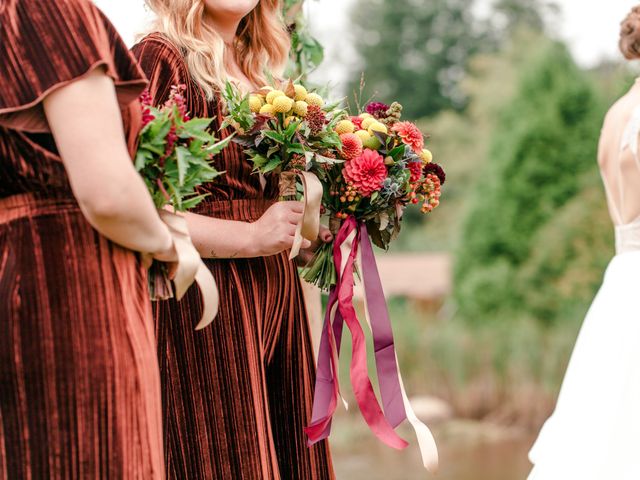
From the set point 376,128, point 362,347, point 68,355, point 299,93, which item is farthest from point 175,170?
point 362,347

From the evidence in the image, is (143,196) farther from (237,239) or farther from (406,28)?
(406,28)

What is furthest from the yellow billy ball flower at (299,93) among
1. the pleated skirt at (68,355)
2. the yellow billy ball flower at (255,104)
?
the pleated skirt at (68,355)

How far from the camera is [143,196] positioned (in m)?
2.06

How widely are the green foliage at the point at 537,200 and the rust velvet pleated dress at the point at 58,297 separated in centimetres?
909

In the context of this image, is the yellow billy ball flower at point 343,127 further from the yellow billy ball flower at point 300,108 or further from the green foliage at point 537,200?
the green foliage at point 537,200

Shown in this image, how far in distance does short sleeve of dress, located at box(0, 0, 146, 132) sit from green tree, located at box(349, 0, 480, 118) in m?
35.9

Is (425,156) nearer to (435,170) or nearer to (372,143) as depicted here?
(435,170)

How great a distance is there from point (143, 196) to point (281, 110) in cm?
88

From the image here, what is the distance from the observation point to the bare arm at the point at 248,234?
9.23ft

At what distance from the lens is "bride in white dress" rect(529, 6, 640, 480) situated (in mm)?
4270

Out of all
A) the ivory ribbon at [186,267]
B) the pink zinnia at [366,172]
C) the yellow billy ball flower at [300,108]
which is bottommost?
the ivory ribbon at [186,267]

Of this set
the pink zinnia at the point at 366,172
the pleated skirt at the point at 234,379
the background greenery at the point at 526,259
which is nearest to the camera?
the pleated skirt at the point at 234,379

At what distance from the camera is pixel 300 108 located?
2.87 metres

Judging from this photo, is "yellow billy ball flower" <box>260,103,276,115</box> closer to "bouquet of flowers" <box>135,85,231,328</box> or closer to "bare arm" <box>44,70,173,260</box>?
"bouquet of flowers" <box>135,85,231,328</box>
